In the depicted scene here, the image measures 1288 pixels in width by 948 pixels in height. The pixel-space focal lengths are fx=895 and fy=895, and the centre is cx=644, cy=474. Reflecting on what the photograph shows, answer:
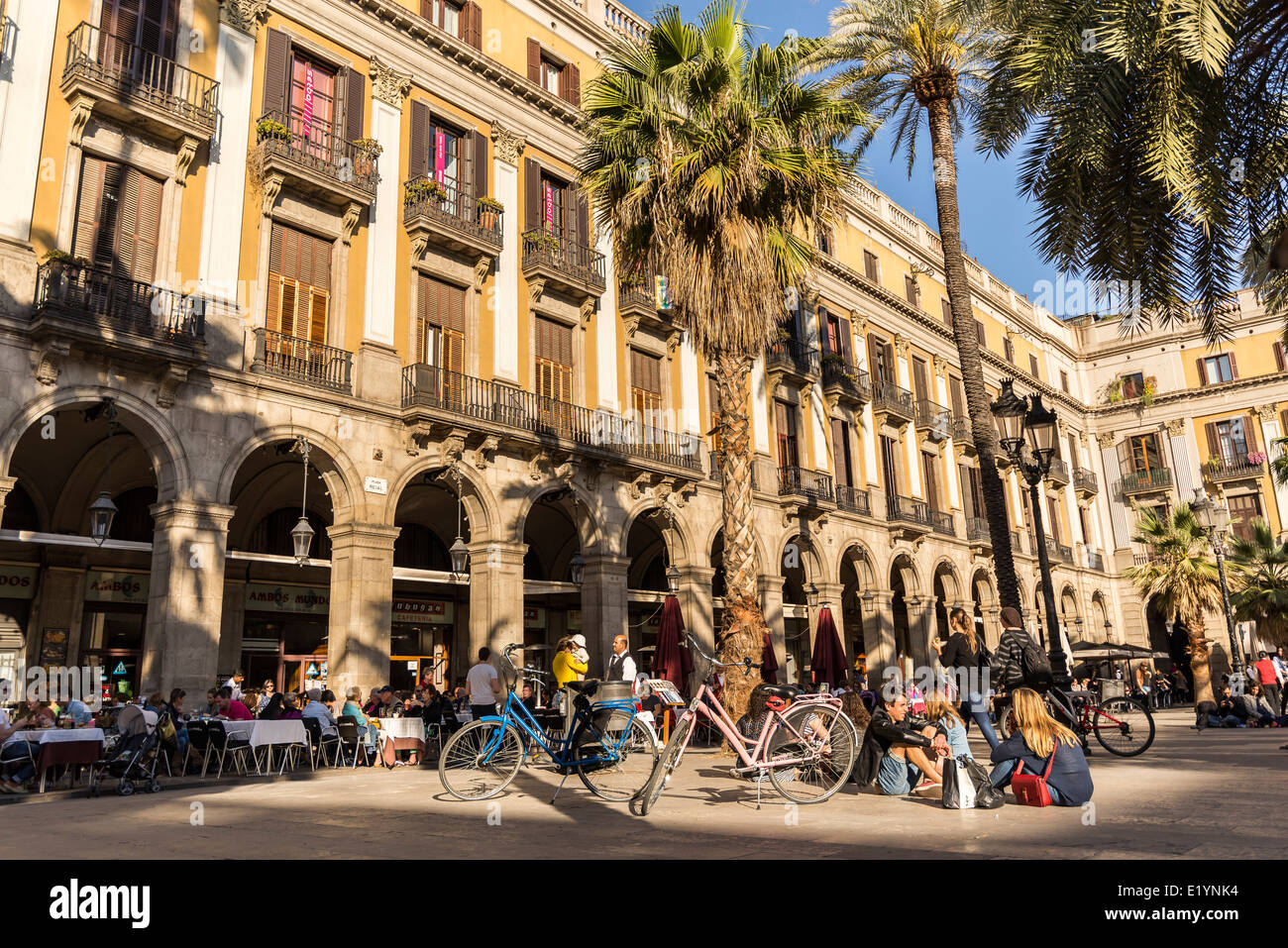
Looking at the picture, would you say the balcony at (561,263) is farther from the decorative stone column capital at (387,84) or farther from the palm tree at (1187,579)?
the palm tree at (1187,579)

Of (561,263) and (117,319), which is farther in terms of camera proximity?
(561,263)

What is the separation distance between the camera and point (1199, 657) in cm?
3022

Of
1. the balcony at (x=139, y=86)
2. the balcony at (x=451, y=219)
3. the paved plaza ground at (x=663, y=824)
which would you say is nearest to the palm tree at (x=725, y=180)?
the balcony at (x=451, y=219)

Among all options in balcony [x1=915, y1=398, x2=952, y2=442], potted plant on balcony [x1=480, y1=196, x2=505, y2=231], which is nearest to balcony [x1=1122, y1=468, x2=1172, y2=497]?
balcony [x1=915, y1=398, x2=952, y2=442]

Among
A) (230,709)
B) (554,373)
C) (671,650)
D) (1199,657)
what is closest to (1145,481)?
(1199,657)

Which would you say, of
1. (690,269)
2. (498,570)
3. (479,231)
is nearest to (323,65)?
(479,231)

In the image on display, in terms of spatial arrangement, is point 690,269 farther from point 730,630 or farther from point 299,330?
point 299,330

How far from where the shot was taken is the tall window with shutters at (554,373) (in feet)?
67.9

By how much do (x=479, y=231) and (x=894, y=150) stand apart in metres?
9.80

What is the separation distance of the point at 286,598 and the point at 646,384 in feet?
33.9

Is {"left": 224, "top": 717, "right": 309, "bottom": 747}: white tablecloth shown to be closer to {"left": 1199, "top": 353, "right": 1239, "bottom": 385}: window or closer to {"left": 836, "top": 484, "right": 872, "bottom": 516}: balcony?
{"left": 836, "top": 484, "right": 872, "bottom": 516}: balcony

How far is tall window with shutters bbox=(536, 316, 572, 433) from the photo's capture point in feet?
67.9

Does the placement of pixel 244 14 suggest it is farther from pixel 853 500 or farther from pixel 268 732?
pixel 853 500
